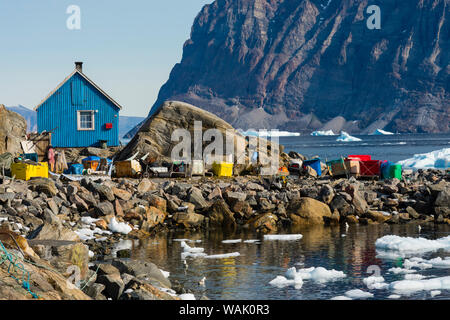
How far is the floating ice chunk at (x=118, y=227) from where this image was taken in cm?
1931

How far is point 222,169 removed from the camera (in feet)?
98.6

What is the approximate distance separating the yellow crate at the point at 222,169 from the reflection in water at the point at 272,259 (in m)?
9.42

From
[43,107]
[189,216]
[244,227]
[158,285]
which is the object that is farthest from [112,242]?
[43,107]

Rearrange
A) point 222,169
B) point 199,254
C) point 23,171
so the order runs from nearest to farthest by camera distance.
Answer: point 199,254, point 23,171, point 222,169

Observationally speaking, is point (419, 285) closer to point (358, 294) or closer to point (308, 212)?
point (358, 294)

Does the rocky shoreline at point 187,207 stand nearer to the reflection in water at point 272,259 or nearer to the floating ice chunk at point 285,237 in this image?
the reflection in water at point 272,259

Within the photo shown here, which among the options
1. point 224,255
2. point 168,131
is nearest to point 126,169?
point 168,131

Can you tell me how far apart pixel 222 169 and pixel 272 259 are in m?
14.3

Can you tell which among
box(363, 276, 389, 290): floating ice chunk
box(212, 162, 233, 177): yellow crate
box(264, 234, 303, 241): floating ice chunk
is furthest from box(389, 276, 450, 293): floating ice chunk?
box(212, 162, 233, 177): yellow crate

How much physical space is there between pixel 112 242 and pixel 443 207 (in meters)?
12.7

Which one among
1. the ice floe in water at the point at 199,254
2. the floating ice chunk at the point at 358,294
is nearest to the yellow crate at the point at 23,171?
the ice floe in water at the point at 199,254

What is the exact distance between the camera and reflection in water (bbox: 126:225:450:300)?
1270 centimetres

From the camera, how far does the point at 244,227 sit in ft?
70.5
